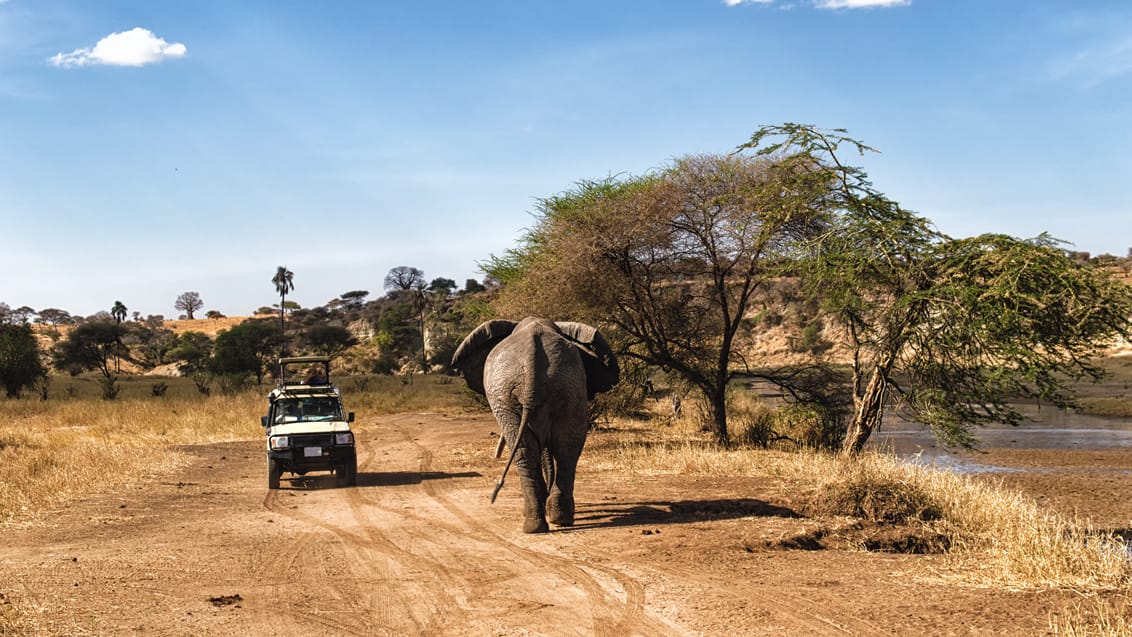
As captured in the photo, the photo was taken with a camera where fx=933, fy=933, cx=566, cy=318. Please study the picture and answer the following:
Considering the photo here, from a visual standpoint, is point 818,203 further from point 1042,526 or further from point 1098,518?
point 1042,526

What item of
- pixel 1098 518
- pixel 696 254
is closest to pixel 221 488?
pixel 696 254

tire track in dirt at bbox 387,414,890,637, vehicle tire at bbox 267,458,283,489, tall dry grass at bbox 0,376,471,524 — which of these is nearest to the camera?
tire track in dirt at bbox 387,414,890,637

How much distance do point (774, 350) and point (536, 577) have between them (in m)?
46.7

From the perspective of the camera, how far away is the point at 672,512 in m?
12.7

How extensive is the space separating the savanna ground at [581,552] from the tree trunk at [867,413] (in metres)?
0.60

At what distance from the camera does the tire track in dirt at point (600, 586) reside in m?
7.42

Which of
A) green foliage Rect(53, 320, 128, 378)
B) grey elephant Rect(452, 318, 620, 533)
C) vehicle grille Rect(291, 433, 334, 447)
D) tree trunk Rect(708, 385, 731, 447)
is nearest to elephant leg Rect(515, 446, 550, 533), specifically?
grey elephant Rect(452, 318, 620, 533)

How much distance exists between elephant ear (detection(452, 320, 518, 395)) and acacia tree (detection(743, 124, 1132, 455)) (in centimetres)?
543

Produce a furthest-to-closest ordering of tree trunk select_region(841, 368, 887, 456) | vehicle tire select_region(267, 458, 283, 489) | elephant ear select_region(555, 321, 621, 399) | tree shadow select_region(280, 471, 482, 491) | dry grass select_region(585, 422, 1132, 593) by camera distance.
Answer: tree shadow select_region(280, 471, 482, 491) < tree trunk select_region(841, 368, 887, 456) < vehicle tire select_region(267, 458, 283, 489) < elephant ear select_region(555, 321, 621, 399) < dry grass select_region(585, 422, 1132, 593)

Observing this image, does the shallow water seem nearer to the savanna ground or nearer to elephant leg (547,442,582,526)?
the savanna ground

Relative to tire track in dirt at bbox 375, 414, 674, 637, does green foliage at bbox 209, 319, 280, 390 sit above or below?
above

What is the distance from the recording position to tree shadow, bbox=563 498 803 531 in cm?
1195

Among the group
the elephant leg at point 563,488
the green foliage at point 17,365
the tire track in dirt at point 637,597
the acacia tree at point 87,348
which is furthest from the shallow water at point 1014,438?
the acacia tree at point 87,348

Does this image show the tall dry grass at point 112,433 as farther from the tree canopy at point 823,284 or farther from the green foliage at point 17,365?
the tree canopy at point 823,284
